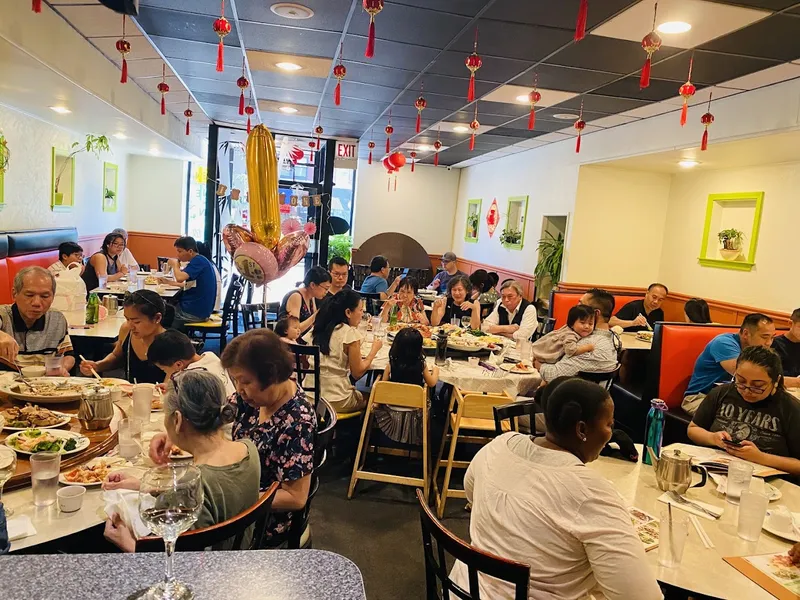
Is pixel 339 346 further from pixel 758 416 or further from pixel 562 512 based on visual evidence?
pixel 562 512

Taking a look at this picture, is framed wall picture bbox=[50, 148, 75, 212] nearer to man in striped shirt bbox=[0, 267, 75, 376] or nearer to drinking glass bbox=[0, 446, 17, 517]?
man in striped shirt bbox=[0, 267, 75, 376]

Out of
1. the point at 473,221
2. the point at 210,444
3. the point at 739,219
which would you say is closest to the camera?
the point at 210,444

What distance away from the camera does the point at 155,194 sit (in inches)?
476

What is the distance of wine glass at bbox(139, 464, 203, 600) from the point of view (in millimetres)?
1116

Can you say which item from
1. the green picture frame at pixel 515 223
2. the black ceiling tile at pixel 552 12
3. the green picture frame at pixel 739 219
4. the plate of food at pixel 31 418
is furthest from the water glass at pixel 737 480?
the green picture frame at pixel 515 223

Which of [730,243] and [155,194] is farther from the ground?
[155,194]

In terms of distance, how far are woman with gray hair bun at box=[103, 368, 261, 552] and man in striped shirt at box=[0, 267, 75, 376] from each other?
5.56 feet

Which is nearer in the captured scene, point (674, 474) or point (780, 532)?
point (780, 532)

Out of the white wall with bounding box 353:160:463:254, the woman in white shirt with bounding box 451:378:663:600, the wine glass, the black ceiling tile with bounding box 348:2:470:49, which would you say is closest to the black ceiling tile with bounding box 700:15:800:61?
the black ceiling tile with bounding box 348:2:470:49

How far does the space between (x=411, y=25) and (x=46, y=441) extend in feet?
11.6

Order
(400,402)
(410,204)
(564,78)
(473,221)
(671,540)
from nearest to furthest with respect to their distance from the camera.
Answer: (671,540) < (400,402) < (564,78) < (473,221) < (410,204)

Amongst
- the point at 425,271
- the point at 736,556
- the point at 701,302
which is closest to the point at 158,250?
the point at 425,271

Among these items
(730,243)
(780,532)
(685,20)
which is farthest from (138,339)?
(730,243)

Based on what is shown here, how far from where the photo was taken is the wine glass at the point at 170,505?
3.66 feet
